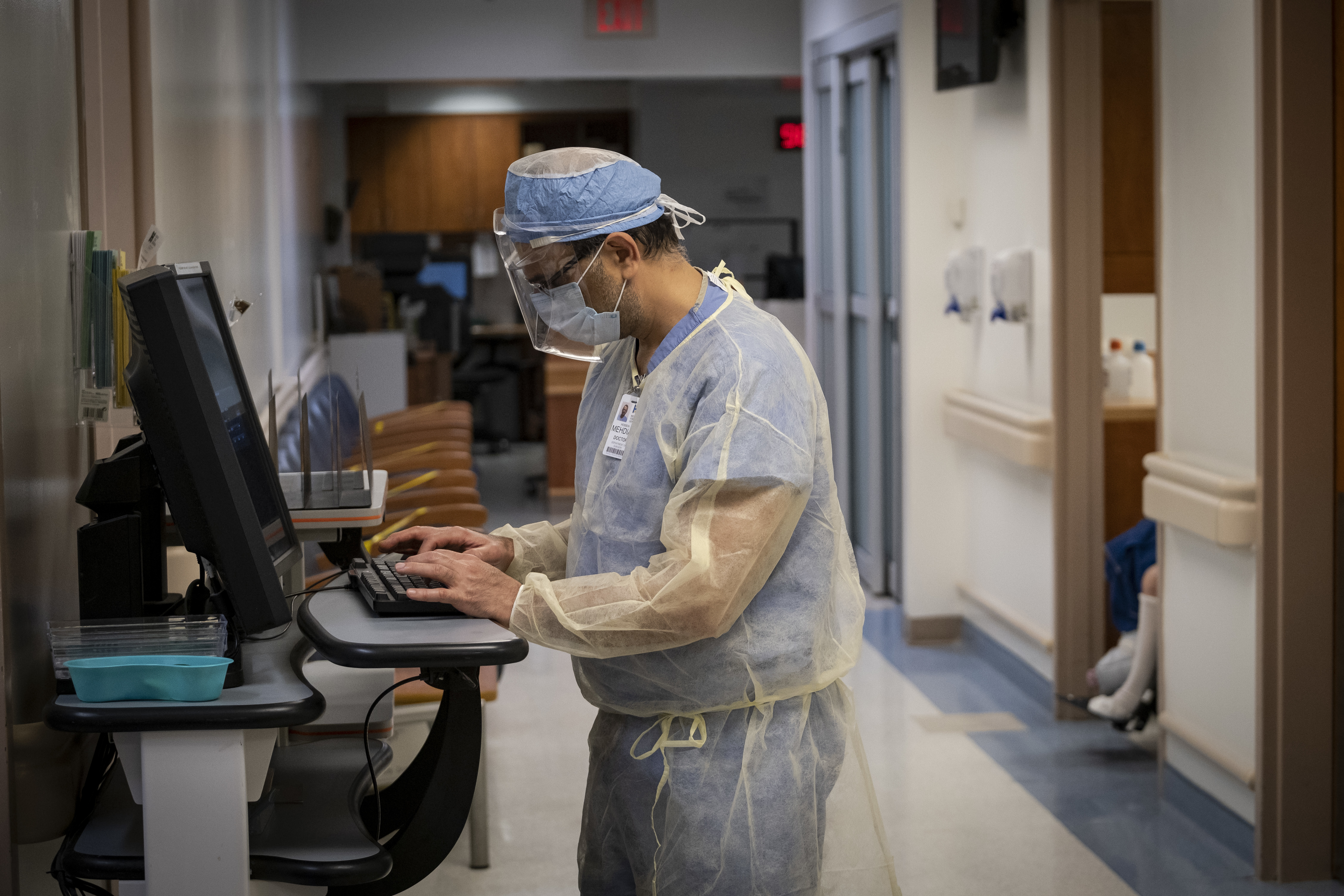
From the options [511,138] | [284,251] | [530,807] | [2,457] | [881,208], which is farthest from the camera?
[511,138]

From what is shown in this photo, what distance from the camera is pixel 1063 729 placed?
14.1 feet

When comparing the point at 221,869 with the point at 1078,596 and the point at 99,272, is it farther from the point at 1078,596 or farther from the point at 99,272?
the point at 1078,596

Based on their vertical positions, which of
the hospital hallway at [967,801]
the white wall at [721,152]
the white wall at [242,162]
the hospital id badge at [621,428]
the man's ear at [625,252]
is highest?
the white wall at [721,152]

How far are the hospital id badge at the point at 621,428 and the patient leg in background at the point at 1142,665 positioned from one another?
243cm

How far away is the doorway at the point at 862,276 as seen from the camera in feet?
19.1

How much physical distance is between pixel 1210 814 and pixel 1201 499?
862 millimetres

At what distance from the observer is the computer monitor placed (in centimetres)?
152

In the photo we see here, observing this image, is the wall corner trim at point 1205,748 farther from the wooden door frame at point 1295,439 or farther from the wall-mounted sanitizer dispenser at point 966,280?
the wall-mounted sanitizer dispenser at point 966,280

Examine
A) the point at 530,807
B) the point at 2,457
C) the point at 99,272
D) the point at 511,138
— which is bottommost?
the point at 530,807

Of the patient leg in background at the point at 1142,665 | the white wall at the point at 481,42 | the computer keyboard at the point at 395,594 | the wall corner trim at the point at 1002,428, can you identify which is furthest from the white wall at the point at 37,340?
the white wall at the point at 481,42

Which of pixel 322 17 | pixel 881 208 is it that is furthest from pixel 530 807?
pixel 322 17

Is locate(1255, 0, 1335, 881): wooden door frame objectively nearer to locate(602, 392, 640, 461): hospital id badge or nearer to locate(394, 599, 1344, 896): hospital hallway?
locate(394, 599, 1344, 896): hospital hallway

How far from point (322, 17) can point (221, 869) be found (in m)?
7.12

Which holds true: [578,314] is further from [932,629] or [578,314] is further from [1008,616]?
[932,629]
